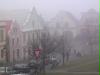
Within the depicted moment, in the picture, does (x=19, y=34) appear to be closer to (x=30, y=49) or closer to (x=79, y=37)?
(x=30, y=49)

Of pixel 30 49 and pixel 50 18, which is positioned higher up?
pixel 50 18

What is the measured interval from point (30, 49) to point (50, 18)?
0.30m

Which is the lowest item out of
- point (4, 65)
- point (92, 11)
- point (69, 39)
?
point (4, 65)

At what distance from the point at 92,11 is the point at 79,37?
24 cm

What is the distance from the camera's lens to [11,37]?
10.8 feet

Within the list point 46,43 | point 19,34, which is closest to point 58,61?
point 46,43

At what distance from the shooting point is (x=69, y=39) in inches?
128

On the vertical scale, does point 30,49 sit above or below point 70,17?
below

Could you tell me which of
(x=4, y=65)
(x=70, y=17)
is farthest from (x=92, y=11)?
(x=4, y=65)

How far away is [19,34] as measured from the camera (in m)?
3.25

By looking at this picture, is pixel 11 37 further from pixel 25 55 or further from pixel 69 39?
pixel 69 39

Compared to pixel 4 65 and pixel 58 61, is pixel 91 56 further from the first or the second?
pixel 4 65

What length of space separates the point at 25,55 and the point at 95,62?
22.6 inches

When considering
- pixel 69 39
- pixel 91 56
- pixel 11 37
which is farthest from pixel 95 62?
pixel 11 37
